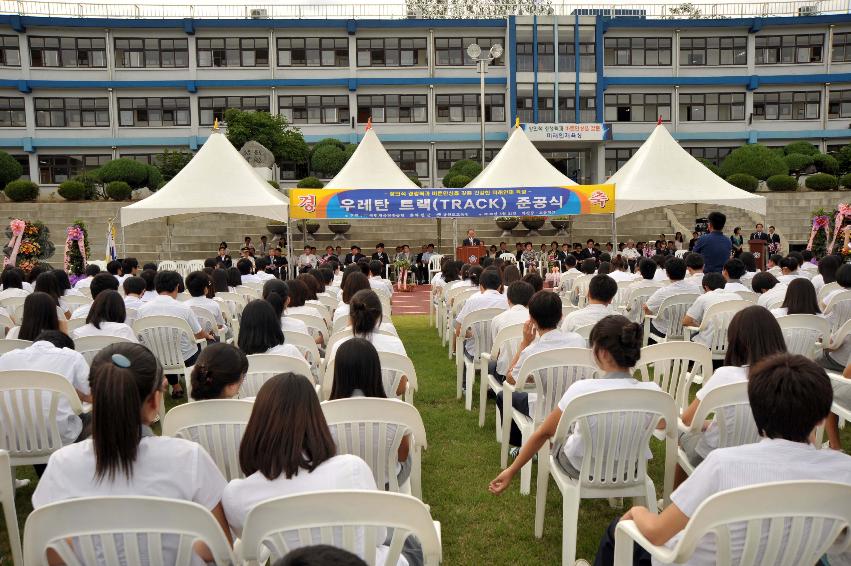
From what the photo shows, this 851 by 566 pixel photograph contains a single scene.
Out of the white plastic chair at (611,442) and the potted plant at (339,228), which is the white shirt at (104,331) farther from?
the potted plant at (339,228)

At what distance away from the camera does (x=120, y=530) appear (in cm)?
203

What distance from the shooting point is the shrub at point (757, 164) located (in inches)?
1067

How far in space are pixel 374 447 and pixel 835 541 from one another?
6.30ft

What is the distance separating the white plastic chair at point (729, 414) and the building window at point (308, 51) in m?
35.1

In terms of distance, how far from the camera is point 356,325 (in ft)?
15.6

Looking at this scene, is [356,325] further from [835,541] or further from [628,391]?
[835,541]

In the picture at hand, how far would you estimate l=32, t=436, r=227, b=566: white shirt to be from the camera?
2.38 meters

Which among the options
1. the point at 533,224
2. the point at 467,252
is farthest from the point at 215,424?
the point at 533,224

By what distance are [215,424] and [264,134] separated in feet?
88.0

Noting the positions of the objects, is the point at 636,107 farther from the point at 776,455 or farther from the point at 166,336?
the point at 776,455

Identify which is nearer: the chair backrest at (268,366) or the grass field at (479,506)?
the grass field at (479,506)

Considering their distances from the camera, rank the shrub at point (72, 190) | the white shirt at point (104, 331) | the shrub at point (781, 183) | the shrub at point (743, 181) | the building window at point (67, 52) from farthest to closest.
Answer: the building window at point (67, 52) → the shrub at point (781, 183) → the shrub at point (743, 181) → the shrub at point (72, 190) → the white shirt at point (104, 331)

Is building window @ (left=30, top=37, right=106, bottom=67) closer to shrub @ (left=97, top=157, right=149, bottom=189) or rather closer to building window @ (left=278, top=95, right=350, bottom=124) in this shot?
building window @ (left=278, top=95, right=350, bottom=124)

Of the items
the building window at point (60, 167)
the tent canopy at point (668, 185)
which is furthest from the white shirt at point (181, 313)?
the building window at point (60, 167)
